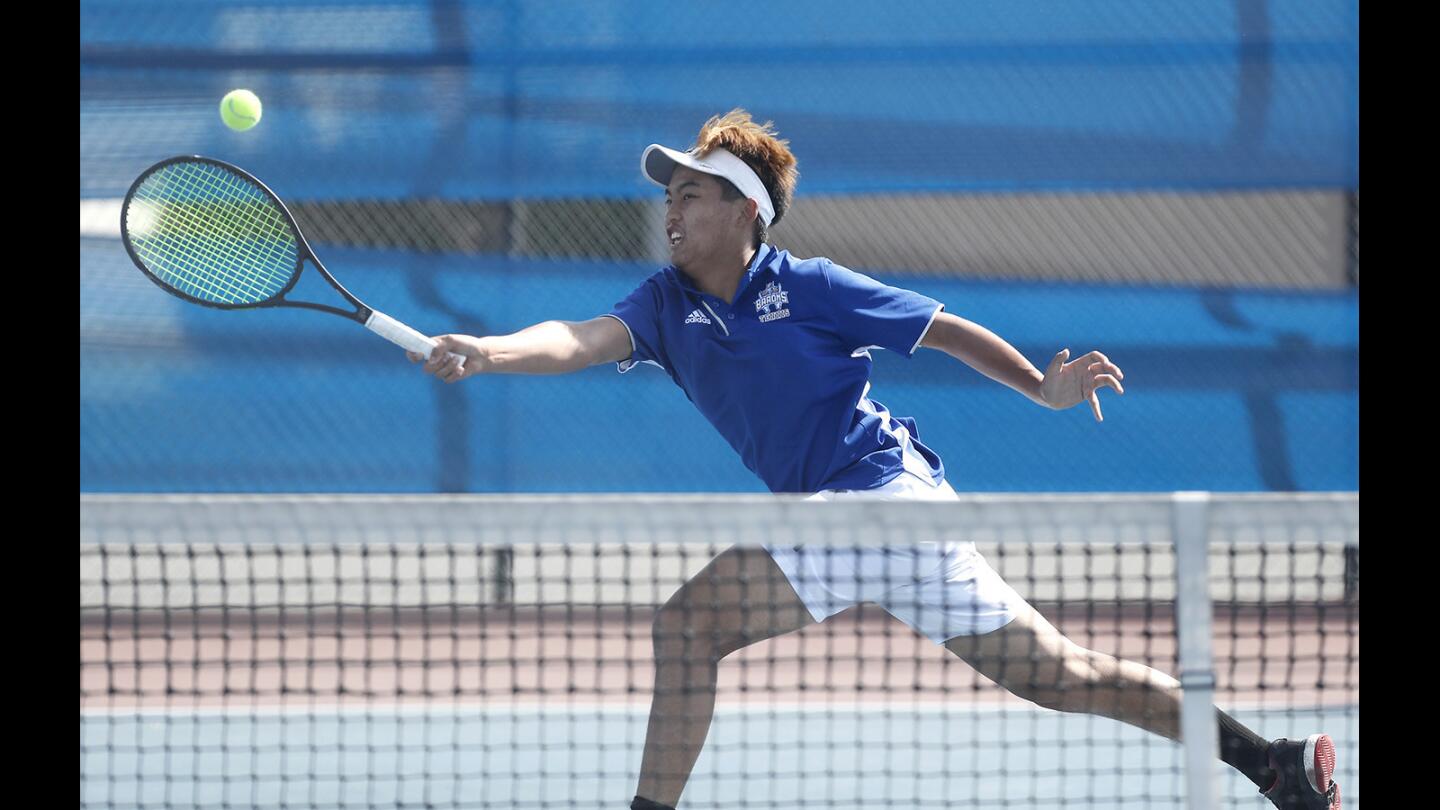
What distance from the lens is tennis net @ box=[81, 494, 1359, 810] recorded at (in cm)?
196

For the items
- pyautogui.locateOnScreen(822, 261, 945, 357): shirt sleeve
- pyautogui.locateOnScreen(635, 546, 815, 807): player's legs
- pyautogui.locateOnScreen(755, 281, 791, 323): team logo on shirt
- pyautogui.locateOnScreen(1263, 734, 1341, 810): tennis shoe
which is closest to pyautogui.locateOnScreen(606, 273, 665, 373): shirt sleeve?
pyautogui.locateOnScreen(755, 281, 791, 323): team logo on shirt

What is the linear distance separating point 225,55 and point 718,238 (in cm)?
227

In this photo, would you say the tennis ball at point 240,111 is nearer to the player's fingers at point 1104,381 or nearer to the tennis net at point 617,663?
the tennis net at point 617,663

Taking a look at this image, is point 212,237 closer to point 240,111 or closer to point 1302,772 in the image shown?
point 240,111

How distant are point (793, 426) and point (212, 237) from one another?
4.29 feet

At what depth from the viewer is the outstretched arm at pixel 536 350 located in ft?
7.82

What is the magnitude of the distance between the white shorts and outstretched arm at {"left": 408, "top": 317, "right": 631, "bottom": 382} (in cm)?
45

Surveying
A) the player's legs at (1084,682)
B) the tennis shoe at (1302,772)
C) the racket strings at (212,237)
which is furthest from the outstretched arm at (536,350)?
the tennis shoe at (1302,772)

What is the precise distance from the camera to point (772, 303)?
104 inches

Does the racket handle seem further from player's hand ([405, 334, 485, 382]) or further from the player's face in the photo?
the player's face

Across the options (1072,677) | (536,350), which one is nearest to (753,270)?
(536,350)

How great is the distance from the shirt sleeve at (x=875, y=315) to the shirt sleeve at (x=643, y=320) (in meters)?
0.30
